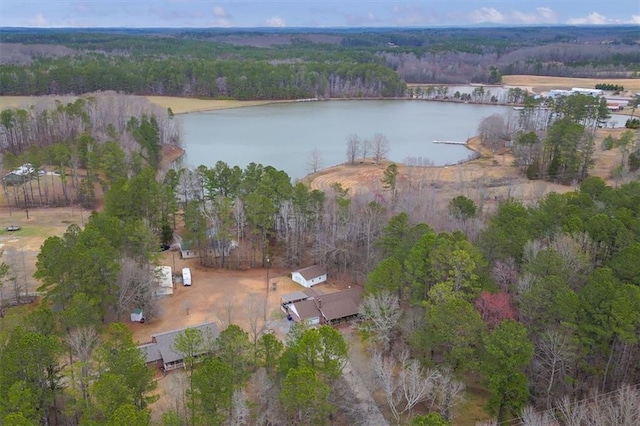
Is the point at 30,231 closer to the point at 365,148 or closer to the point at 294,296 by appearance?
the point at 294,296

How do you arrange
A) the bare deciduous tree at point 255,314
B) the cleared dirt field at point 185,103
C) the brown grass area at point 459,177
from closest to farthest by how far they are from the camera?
the bare deciduous tree at point 255,314 → the brown grass area at point 459,177 → the cleared dirt field at point 185,103

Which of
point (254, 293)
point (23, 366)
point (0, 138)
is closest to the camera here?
point (23, 366)

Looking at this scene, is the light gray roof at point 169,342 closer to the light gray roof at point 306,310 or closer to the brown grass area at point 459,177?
the light gray roof at point 306,310

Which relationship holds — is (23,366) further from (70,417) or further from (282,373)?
(282,373)

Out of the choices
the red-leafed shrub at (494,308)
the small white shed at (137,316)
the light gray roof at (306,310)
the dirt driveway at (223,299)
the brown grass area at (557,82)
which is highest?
the brown grass area at (557,82)

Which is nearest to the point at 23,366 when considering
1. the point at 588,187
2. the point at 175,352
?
the point at 175,352

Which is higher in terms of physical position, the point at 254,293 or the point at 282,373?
the point at 282,373

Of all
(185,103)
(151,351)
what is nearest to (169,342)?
(151,351)

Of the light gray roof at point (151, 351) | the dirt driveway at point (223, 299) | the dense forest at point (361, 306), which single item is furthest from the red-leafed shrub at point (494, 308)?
the light gray roof at point (151, 351)
